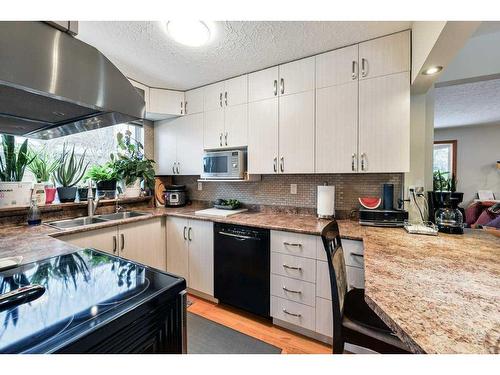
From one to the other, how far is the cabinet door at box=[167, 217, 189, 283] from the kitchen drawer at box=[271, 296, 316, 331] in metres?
1.04

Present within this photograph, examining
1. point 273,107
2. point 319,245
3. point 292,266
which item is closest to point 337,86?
point 273,107

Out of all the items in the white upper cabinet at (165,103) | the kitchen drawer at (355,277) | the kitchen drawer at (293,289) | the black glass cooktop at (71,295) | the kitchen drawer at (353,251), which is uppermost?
the white upper cabinet at (165,103)

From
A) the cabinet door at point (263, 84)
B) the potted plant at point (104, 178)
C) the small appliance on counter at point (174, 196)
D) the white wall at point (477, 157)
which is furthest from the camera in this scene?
the white wall at point (477, 157)

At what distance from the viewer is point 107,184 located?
2.52 metres

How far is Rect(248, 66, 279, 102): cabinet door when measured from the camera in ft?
7.25

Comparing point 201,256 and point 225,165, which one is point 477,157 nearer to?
point 225,165

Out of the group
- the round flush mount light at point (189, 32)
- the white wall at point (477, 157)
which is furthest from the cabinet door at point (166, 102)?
the white wall at point (477, 157)

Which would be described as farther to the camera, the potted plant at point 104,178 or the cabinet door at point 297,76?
the potted plant at point 104,178

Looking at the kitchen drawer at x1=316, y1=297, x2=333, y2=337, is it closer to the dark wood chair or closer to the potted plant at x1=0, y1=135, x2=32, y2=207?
the dark wood chair

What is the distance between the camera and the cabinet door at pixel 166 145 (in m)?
2.94

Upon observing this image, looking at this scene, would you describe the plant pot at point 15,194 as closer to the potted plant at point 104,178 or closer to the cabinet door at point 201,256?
the potted plant at point 104,178

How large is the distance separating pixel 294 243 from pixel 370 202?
0.79 meters

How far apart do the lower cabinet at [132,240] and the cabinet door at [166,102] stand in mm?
1326
